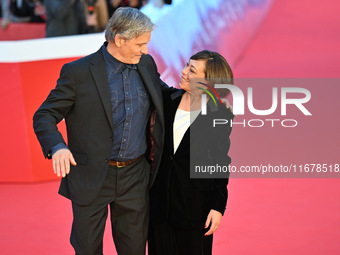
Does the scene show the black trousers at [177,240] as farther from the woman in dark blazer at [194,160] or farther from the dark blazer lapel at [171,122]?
the dark blazer lapel at [171,122]

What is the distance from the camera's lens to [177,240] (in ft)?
9.95

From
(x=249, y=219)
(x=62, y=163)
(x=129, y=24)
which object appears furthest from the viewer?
(x=249, y=219)

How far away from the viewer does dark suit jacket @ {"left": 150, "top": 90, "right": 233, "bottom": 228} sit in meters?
2.91

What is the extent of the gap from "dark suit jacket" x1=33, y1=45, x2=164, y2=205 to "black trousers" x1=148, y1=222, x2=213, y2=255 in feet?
1.35

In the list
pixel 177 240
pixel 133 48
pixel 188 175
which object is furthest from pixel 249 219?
pixel 133 48

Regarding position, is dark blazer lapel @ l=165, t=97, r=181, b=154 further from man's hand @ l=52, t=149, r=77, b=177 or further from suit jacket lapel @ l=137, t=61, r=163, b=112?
man's hand @ l=52, t=149, r=77, b=177

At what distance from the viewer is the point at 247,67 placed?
8953 mm

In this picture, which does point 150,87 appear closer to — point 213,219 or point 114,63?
point 114,63

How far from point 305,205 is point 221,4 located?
3.99 meters

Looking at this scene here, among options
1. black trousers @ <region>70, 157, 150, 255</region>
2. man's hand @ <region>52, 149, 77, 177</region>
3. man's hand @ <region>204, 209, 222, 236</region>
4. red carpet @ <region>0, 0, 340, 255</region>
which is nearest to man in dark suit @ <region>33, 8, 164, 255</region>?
black trousers @ <region>70, 157, 150, 255</region>

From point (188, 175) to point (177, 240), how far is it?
1.14 ft

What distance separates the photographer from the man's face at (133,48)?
2.77 meters

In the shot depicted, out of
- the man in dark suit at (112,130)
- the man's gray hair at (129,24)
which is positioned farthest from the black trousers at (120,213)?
the man's gray hair at (129,24)

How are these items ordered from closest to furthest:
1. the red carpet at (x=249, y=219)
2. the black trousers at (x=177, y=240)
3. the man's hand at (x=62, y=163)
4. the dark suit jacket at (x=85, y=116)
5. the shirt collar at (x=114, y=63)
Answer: the man's hand at (x=62, y=163), the dark suit jacket at (x=85, y=116), the shirt collar at (x=114, y=63), the black trousers at (x=177, y=240), the red carpet at (x=249, y=219)
